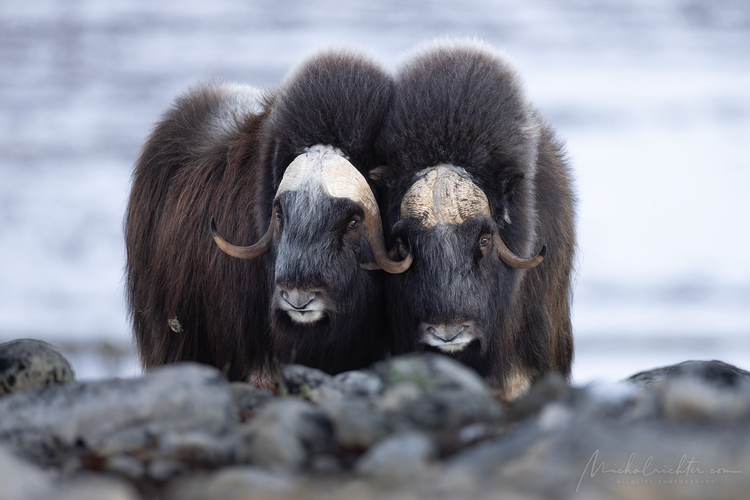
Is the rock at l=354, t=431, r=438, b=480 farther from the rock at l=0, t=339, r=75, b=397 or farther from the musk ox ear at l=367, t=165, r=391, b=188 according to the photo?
the musk ox ear at l=367, t=165, r=391, b=188

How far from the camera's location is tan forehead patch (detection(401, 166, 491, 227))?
273 centimetres

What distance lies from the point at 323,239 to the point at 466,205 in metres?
0.56

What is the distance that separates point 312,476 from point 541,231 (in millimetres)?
2234

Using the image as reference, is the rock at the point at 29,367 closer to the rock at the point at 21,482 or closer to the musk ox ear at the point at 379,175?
the rock at the point at 21,482

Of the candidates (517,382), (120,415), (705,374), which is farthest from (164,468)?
(517,382)

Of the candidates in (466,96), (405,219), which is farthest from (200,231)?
(466,96)

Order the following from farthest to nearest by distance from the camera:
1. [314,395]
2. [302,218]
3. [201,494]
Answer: [302,218], [314,395], [201,494]

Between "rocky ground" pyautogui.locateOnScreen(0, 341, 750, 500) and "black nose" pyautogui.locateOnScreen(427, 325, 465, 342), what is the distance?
87 cm

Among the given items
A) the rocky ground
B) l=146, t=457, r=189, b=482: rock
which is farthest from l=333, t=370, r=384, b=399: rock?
l=146, t=457, r=189, b=482: rock

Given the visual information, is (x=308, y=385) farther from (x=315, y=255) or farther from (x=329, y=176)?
(x=329, y=176)

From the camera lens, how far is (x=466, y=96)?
2.92m

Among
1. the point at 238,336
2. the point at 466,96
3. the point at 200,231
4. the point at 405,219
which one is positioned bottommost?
the point at 238,336

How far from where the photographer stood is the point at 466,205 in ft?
8.98

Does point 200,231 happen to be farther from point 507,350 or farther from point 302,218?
point 507,350
